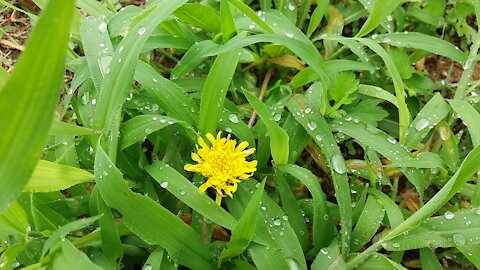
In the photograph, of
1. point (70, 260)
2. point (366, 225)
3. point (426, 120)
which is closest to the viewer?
point (70, 260)

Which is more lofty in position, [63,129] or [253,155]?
[63,129]

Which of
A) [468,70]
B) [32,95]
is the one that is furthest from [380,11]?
[32,95]

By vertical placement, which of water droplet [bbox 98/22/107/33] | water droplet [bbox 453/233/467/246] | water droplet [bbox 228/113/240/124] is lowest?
water droplet [bbox 453/233/467/246]

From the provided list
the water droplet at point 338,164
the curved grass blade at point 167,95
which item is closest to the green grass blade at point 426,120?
the water droplet at point 338,164

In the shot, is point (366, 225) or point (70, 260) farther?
point (366, 225)

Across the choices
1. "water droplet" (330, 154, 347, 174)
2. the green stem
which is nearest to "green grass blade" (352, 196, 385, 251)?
"water droplet" (330, 154, 347, 174)

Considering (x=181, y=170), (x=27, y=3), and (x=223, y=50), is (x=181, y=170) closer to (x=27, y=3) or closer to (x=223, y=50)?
(x=223, y=50)

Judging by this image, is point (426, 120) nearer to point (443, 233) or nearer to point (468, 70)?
point (468, 70)

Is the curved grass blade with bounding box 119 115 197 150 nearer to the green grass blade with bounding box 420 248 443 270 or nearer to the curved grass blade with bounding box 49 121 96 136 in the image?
the curved grass blade with bounding box 49 121 96 136
